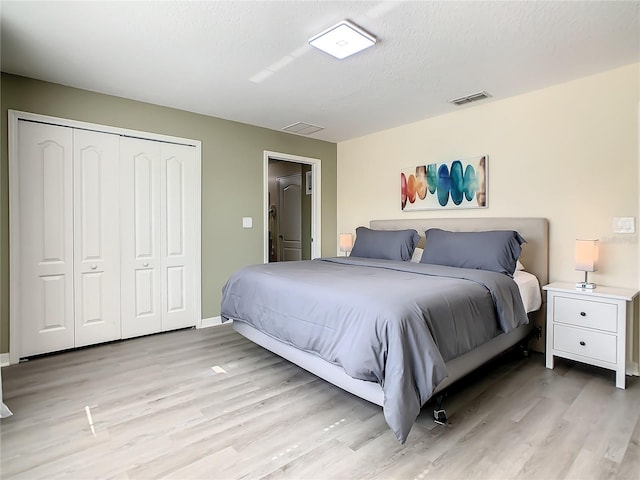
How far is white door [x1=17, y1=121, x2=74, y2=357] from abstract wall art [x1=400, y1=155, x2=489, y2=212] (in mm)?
3512

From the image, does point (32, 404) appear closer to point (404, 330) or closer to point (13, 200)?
point (13, 200)

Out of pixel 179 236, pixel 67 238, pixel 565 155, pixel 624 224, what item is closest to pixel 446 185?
pixel 565 155

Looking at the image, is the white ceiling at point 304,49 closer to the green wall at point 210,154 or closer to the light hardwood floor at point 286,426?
the green wall at point 210,154

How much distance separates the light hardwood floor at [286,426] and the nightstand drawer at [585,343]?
0.19 metres

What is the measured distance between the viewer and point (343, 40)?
2326 millimetres

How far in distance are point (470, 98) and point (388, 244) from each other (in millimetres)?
1656

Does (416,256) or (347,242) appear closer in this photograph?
(416,256)

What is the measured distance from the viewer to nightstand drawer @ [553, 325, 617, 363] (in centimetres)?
253

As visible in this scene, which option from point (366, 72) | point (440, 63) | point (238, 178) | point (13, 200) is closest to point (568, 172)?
point (440, 63)

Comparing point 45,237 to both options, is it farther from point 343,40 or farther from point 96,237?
point 343,40

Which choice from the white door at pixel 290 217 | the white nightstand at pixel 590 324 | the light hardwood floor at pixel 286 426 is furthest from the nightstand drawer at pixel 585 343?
the white door at pixel 290 217

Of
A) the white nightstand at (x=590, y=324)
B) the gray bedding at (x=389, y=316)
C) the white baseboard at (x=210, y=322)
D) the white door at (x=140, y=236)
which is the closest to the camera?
the gray bedding at (x=389, y=316)

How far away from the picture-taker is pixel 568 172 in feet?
10.0

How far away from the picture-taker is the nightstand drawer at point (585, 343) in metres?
2.53
